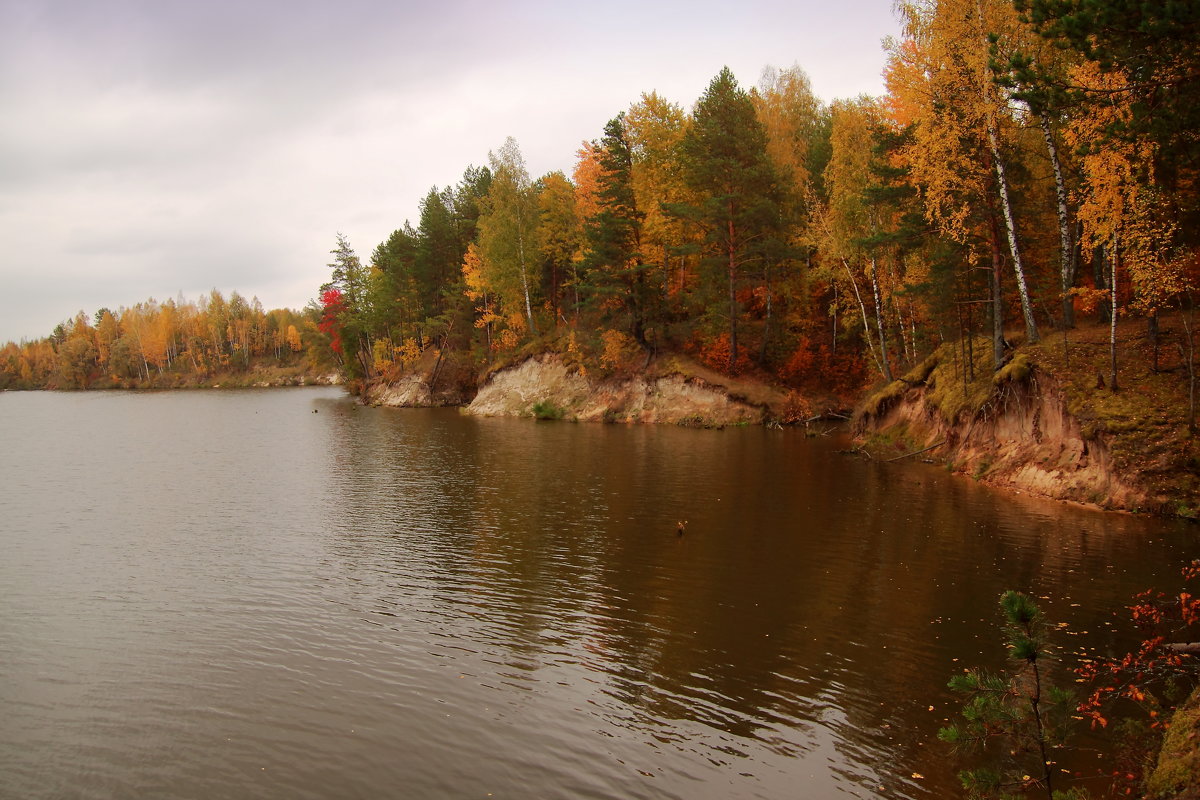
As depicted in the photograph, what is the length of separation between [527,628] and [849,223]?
29.9 m

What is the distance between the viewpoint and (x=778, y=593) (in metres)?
13.5

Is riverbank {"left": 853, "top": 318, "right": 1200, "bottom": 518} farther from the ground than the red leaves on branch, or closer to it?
closer to it

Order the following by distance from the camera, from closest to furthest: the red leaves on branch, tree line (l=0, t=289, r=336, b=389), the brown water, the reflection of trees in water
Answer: the brown water
the reflection of trees in water
the red leaves on branch
tree line (l=0, t=289, r=336, b=389)

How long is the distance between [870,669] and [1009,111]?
22.4 metres

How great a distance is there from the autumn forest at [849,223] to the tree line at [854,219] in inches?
4.3

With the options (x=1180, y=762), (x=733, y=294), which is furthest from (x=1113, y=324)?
(x=733, y=294)

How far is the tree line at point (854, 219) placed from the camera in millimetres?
15298

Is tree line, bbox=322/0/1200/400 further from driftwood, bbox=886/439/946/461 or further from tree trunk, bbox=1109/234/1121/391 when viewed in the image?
driftwood, bbox=886/439/946/461

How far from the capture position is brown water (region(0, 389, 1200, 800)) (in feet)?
26.8

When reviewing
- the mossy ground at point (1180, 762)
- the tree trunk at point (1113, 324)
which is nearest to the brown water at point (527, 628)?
the mossy ground at point (1180, 762)

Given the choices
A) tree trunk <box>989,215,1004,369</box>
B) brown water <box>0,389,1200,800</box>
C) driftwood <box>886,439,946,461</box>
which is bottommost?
brown water <box>0,389,1200,800</box>

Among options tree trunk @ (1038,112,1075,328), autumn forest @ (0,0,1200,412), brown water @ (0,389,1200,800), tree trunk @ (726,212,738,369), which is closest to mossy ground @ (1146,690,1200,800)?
brown water @ (0,389,1200,800)

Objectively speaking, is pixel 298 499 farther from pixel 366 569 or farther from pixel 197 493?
pixel 366 569

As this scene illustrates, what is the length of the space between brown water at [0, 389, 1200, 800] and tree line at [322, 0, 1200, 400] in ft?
30.3
